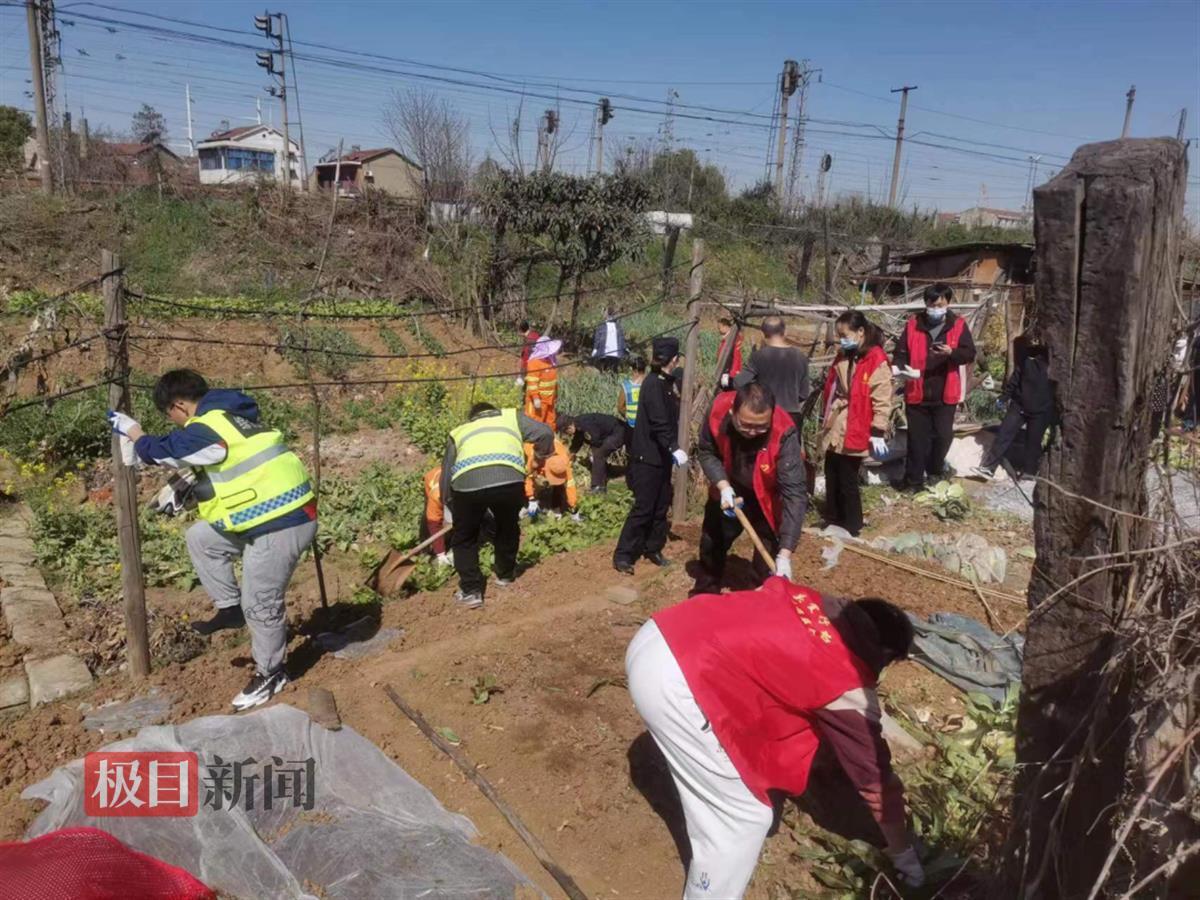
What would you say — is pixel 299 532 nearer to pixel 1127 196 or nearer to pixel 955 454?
pixel 1127 196

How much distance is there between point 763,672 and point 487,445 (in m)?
2.69

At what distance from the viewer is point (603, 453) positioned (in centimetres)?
781

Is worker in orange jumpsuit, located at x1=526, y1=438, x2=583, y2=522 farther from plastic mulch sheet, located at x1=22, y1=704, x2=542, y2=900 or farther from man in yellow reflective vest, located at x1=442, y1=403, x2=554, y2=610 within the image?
plastic mulch sheet, located at x1=22, y1=704, x2=542, y2=900

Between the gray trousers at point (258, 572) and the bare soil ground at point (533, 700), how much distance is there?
319mm

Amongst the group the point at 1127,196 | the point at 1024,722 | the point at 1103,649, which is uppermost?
the point at 1127,196

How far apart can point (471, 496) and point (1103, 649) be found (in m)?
3.58

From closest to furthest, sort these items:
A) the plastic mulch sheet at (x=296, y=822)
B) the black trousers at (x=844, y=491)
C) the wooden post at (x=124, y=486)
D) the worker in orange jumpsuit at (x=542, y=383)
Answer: the plastic mulch sheet at (x=296, y=822)
the wooden post at (x=124, y=486)
the black trousers at (x=844, y=491)
the worker in orange jumpsuit at (x=542, y=383)

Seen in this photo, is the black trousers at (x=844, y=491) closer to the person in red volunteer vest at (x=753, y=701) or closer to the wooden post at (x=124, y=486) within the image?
the person in red volunteer vest at (x=753, y=701)

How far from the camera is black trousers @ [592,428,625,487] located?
7.80 m

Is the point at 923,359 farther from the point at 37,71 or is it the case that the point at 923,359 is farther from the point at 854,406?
the point at 37,71

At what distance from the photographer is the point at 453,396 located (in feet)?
35.7

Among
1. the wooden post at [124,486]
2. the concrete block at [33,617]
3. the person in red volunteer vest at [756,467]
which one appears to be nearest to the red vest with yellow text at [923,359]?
the person in red volunteer vest at [756,467]

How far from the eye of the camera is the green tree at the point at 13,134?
20.4 m

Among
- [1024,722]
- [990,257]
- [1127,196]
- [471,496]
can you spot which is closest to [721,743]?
[1024,722]
